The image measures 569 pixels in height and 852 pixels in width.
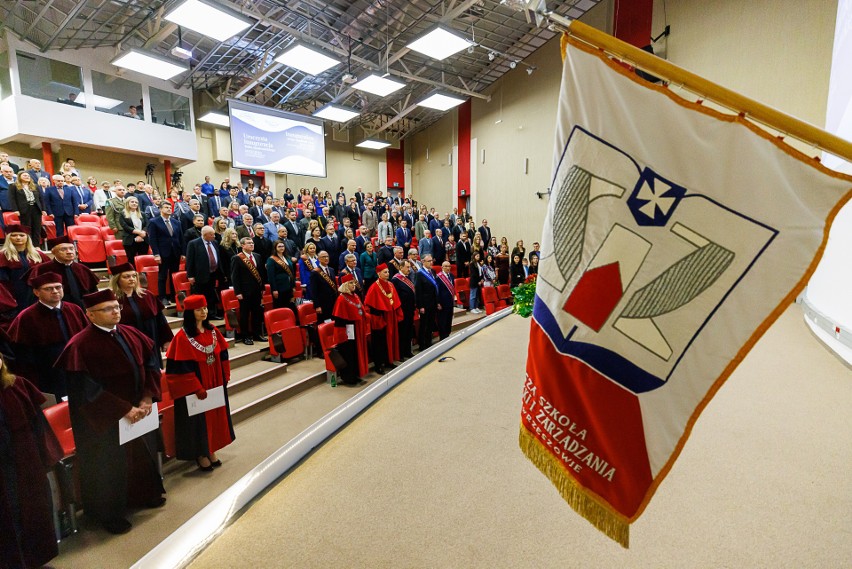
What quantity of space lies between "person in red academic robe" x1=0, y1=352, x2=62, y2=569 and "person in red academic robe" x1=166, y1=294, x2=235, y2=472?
35.0 inches

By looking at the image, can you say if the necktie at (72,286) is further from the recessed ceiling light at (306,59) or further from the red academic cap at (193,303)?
the recessed ceiling light at (306,59)

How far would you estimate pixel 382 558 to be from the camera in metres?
1.94

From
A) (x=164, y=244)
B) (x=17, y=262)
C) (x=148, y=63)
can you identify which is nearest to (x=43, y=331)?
(x=17, y=262)

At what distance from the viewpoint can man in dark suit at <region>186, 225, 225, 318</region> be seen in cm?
570

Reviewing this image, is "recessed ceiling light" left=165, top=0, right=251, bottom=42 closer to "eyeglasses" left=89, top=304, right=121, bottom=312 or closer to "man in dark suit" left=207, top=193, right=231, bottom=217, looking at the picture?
"man in dark suit" left=207, top=193, right=231, bottom=217

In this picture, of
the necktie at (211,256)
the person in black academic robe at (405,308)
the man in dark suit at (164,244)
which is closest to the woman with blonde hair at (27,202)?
the man in dark suit at (164,244)

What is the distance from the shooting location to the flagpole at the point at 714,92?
90 cm

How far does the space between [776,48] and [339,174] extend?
15.1 metres

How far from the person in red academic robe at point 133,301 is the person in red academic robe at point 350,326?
2.00 metres

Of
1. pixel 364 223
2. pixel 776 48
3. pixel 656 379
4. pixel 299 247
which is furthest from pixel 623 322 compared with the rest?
pixel 364 223

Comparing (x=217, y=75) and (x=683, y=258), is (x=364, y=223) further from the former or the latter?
(x=683, y=258)

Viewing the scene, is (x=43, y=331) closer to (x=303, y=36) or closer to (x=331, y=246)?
(x=331, y=246)

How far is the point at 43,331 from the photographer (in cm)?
296

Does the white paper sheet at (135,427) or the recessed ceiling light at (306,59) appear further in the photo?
the recessed ceiling light at (306,59)
